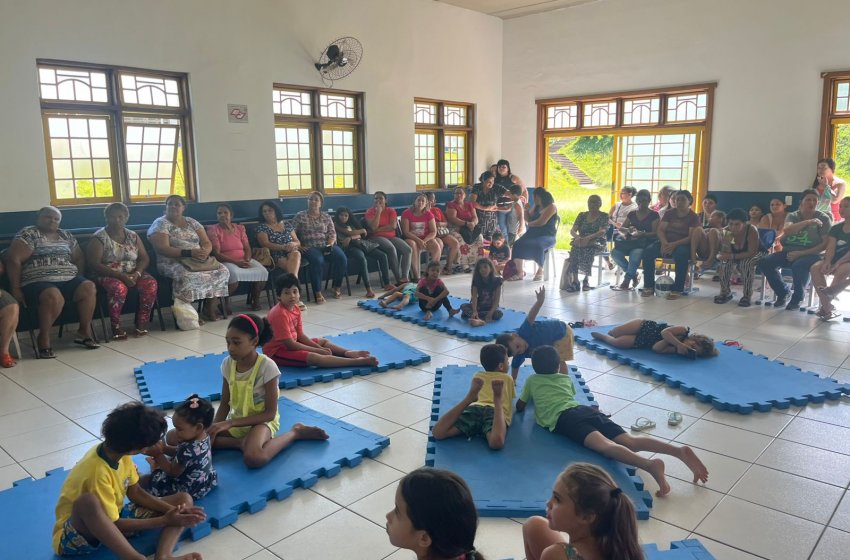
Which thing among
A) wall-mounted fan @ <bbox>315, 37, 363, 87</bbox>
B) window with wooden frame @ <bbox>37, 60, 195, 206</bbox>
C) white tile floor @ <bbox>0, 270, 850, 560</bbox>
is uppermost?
wall-mounted fan @ <bbox>315, 37, 363, 87</bbox>

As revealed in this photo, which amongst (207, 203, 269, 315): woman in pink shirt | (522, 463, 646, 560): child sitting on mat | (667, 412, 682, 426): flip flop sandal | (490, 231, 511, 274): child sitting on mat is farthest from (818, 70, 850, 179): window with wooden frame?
(522, 463, 646, 560): child sitting on mat

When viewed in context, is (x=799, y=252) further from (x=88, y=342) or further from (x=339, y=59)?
(x=88, y=342)

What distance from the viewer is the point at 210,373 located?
15.4 feet

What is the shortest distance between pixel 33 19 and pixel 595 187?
26.3 feet

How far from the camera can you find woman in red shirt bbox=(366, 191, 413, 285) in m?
8.08

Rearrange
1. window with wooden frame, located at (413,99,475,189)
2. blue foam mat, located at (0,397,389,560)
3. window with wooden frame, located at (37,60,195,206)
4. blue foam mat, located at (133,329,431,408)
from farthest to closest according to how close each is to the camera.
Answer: window with wooden frame, located at (413,99,475,189) → window with wooden frame, located at (37,60,195,206) → blue foam mat, located at (133,329,431,408) → blue foam mat, located at (0,397,389,560)

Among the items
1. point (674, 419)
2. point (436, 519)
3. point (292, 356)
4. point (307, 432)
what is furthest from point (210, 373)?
point (436, 519)

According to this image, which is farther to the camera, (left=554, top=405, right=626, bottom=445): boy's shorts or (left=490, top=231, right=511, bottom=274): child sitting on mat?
(left=490, top=231, right=511, bottom=274): child sitting on mat

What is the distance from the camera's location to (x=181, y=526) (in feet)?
8.31

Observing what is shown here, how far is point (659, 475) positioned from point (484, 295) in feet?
10.9

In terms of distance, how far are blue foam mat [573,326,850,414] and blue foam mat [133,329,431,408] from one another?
164cm

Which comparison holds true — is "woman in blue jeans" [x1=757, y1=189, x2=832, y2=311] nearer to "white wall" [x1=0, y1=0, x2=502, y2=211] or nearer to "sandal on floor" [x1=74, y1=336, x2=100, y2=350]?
"white wall" [x1=0, y1=0, x2=502, y2=211]

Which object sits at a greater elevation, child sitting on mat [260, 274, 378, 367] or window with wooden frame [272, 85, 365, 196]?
window with wooden frame [272, 85, 365, 196]

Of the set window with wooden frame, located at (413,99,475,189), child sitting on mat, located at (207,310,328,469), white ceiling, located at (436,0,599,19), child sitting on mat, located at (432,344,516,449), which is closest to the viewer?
child sitting on mat, located at (207,310,328,469)
